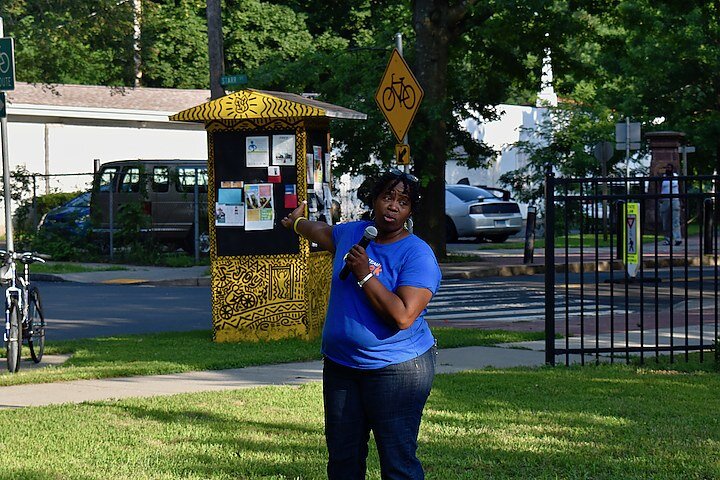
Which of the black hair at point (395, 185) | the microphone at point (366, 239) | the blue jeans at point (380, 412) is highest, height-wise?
the black hair at point (395, 185)

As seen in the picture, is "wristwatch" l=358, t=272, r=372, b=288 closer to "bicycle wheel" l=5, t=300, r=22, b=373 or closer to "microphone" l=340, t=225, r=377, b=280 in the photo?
"microphone" l=340, t=225, r=377, b=280

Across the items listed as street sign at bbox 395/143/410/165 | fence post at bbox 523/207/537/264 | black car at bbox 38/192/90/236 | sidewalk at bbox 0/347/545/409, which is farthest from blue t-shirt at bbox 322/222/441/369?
black car at bbox 38/192/90/236

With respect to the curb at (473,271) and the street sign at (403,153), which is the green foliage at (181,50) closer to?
the curb at (473,271)

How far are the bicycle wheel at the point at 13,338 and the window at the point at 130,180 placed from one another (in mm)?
15882

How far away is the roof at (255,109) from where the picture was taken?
13.1 metres

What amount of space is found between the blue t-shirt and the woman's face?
0.07m

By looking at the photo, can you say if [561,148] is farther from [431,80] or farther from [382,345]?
[382,345]

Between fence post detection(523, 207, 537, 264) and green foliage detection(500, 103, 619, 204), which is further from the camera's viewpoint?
green foliage detection(500, 103, 619, 204)

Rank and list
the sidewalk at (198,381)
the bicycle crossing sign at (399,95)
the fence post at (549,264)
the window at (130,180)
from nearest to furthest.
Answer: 1. the sidewalk at (198,381)
2. the fence post at (549,264)
3. the bicycle crossing sign at (399,95)
4. the window at (130,180)

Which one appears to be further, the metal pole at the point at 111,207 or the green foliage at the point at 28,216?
the green foliage at the point at 28,216

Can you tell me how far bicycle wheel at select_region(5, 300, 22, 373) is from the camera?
11195 millimetres

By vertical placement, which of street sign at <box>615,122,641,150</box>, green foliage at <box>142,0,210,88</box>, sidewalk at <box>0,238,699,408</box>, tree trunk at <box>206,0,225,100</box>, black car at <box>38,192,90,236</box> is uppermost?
green foliage at <box>142,0,210,88</box>

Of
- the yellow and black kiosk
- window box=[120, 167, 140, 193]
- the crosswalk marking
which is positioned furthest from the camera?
window box=[120, 167, 140, 193]

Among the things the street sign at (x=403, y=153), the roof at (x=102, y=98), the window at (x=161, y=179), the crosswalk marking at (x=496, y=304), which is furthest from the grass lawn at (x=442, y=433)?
the roof at (x=102, y=98)
